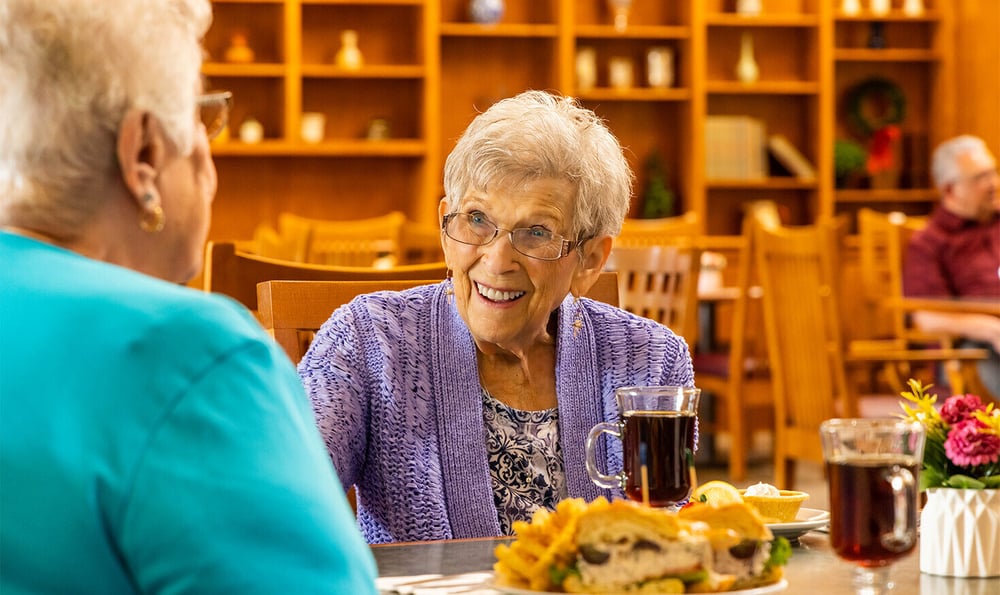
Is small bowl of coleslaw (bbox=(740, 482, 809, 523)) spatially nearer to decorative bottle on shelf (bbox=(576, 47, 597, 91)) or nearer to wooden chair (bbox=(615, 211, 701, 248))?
wooden chair (bbox=(615, 211, 701, 248))

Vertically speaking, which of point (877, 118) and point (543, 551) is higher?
point (877, 118)

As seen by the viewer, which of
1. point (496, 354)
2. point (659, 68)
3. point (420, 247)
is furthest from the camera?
point (659, 68)

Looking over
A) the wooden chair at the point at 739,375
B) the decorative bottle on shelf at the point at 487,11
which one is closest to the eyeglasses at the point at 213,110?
the wooden chair at the point at 739,375

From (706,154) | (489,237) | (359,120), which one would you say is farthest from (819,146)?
(489,237)

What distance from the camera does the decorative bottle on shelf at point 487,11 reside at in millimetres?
7008

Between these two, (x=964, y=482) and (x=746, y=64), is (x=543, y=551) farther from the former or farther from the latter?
(x=746, y=64)

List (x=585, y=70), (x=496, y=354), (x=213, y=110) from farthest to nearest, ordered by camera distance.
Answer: (x=585, y=70)
(x=496, y=354)
(x=213, y=110)

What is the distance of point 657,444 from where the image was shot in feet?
4.32

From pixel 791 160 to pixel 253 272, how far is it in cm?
561

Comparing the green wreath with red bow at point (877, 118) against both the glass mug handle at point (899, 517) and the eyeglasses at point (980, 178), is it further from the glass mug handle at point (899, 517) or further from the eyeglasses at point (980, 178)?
the glass mug handle at point (899, 517)

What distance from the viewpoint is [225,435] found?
0.82 metres

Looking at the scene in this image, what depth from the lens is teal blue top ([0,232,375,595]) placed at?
81cm

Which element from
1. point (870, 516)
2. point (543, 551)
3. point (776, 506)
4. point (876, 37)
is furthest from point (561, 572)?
point (876, 37)

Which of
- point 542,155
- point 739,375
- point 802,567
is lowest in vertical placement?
point 739,375
